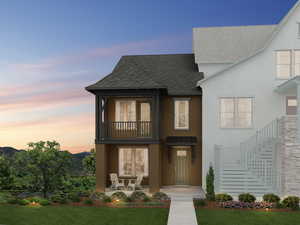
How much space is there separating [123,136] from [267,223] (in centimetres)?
1031

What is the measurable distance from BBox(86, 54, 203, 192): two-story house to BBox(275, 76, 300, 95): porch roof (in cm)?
524

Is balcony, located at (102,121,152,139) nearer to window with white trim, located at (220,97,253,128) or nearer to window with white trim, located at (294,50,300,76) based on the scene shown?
window with white trim, located at (220,97,253,128)

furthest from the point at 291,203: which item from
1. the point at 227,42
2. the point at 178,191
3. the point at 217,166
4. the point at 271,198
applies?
the point at 227,42

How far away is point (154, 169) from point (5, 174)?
435 inches

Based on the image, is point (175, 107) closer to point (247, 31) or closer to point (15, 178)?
point (247, 31)

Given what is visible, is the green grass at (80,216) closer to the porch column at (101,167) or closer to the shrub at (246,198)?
the porch column at (101,167)

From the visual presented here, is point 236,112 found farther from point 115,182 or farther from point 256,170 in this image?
point 115,182

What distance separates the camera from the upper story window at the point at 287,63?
18312 millimetres

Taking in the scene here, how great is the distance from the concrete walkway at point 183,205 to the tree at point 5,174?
36.8 feet

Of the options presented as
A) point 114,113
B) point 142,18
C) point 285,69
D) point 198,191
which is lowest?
point 198,191

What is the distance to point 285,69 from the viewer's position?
60.4ft

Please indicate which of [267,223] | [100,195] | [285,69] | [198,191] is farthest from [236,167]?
[100,195]

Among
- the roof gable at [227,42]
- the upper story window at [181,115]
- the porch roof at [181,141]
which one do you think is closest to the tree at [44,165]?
the porch roof at [181,141]

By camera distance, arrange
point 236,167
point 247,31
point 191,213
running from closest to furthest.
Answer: point 191,213 → point 236,167 → point 247,31
